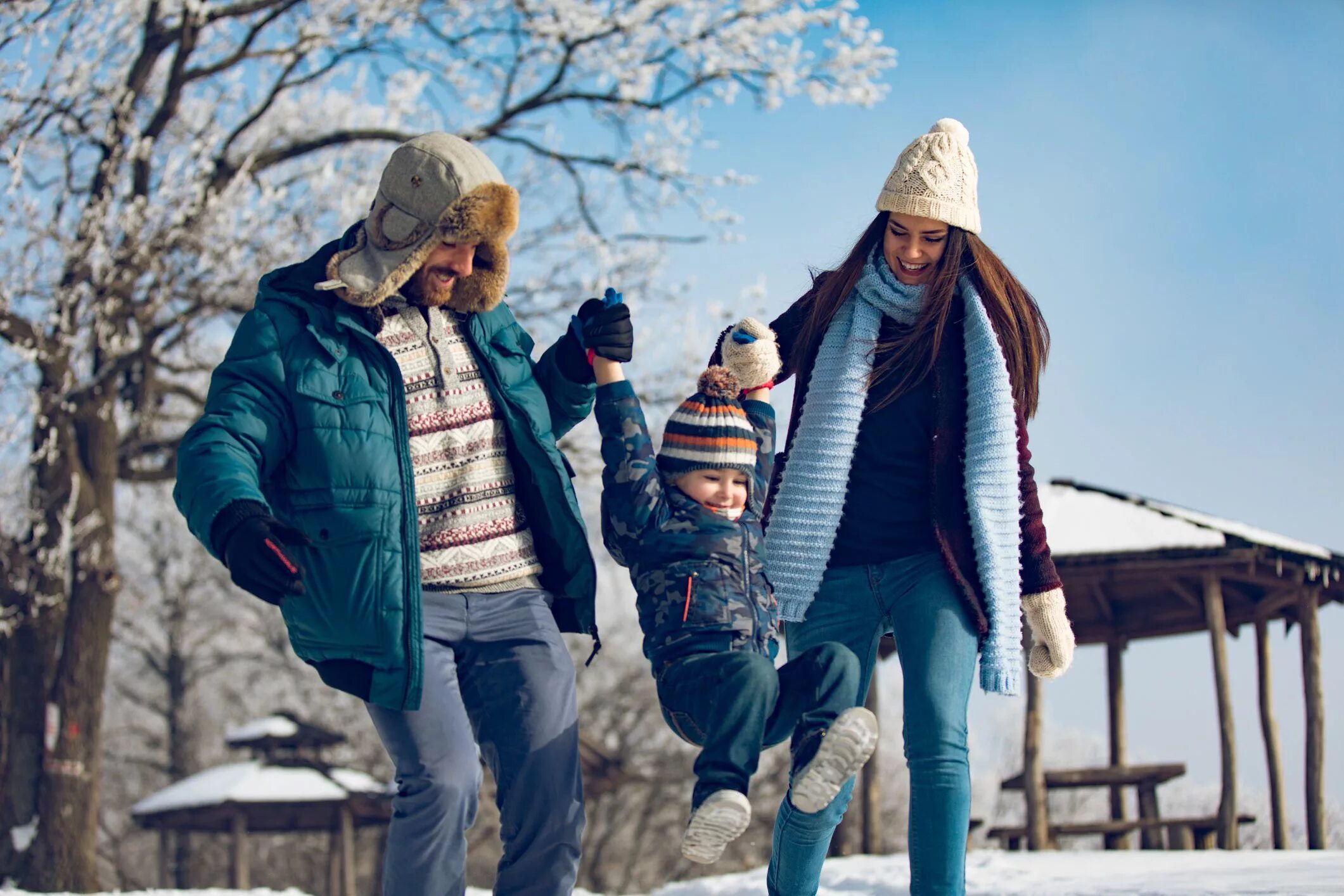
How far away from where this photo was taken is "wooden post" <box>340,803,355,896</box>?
17938 mm

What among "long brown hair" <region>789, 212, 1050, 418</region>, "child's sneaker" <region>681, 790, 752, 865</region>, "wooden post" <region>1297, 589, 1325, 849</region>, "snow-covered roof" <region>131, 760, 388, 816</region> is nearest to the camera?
"child's sneaker" <region>681, 790, 752, 865</region>

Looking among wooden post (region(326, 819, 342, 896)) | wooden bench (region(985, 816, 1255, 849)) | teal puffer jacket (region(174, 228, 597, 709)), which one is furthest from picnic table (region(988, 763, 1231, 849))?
teal puffer jacket (region(174, 228, 597, 709))

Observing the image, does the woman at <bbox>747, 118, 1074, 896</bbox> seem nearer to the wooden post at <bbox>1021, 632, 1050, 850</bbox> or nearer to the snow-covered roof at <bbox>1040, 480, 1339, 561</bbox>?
the snow-covered roof at <bbox>1040, 480, 1339, 561</bbox>

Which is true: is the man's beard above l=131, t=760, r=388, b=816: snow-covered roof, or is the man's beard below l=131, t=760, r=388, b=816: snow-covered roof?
above

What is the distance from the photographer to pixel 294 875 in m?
29.8

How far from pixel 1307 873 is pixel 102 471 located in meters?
10.4

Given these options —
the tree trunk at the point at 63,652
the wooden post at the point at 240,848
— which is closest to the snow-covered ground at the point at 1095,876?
the tree trunk at the point at 63,652

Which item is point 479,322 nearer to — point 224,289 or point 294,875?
point 224,289

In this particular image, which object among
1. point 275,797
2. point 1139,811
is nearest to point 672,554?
point 1139,811

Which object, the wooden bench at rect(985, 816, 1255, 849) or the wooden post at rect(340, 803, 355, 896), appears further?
the wooden post at rect(340, 803, 355, 896)

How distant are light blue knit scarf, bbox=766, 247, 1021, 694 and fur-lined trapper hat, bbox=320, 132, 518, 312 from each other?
953 mm

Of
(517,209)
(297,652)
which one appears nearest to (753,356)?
(517,209)

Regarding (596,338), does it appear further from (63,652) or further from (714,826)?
(63,652)

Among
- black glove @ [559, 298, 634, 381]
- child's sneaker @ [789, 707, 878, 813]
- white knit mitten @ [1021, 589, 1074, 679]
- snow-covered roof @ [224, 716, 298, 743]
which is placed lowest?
snow-covered roof @ [224, 716, 298, 743]
